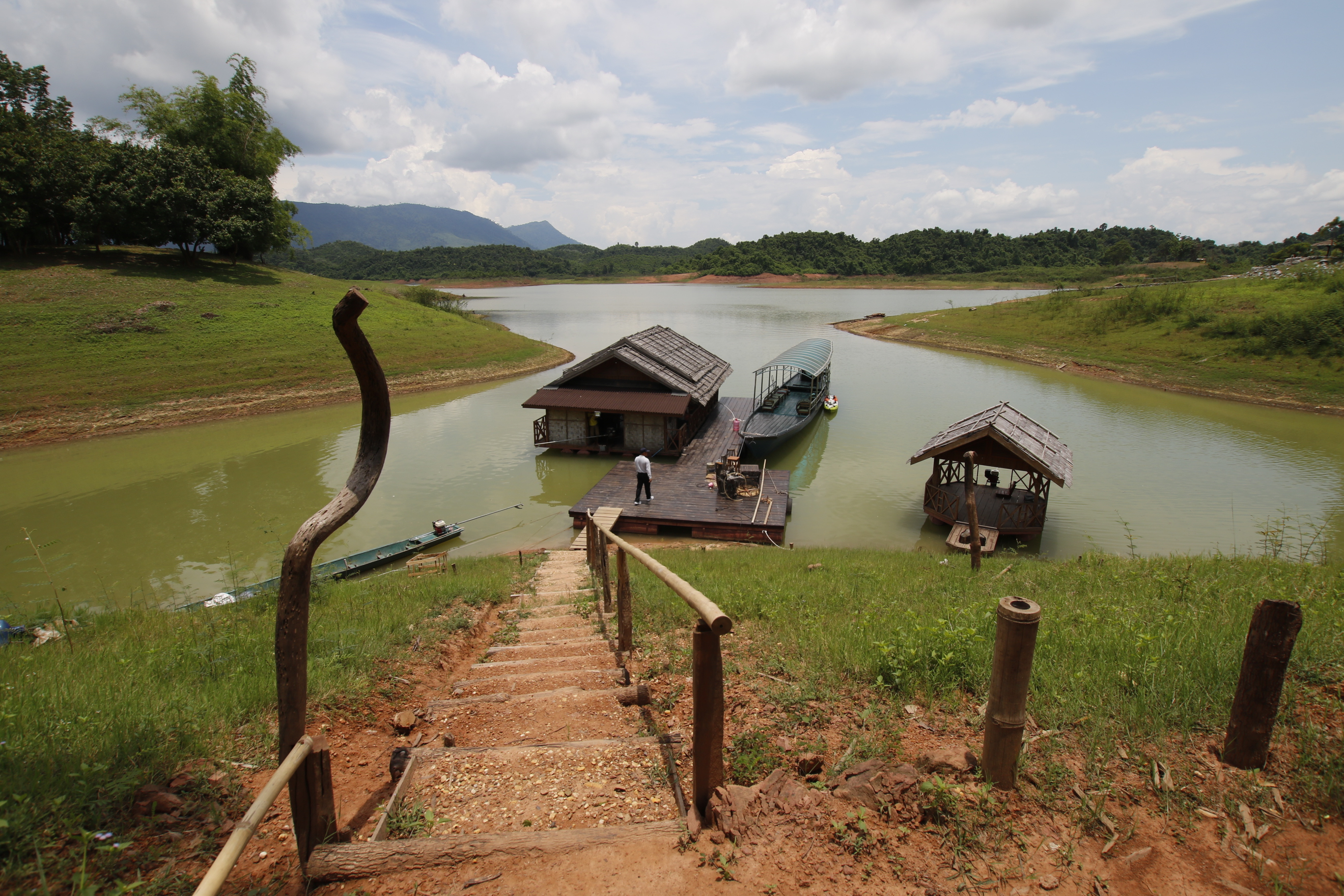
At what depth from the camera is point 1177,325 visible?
126 ft

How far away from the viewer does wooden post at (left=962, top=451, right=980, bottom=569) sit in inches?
407

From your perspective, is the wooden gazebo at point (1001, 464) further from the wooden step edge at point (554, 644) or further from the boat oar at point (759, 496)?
the wooden step edge at point (554, 644)

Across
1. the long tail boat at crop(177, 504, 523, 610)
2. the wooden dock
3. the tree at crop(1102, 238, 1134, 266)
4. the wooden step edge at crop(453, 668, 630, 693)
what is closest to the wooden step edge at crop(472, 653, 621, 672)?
the wooden step edge at crop(453, 668, 630, 693)

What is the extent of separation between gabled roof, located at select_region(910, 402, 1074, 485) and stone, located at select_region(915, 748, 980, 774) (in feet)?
37.3

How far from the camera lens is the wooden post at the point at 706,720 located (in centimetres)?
315

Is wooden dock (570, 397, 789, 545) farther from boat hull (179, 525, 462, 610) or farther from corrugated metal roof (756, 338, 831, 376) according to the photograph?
corrugated metal roof (756, 338, 831, 376)

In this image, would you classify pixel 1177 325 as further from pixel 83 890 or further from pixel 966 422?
pixel 83 890

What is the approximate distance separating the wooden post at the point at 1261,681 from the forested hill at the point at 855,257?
384 feet

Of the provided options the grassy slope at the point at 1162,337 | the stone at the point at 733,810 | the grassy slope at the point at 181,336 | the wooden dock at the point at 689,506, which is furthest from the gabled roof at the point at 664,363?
the grassy slope at the point at 1162,337


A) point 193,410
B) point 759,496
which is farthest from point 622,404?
point 193,410

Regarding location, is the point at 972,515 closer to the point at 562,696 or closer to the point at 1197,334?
the point at 562,696

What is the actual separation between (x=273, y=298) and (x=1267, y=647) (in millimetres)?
49682

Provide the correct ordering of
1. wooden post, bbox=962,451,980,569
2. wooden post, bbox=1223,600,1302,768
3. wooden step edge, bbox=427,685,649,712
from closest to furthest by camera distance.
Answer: wooden post, bbox=1223,600,1302,768, wooden step edge, bbox=427,685,649,712, wooden post, bbox=962,451,980,569

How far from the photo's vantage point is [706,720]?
3.16 meters
